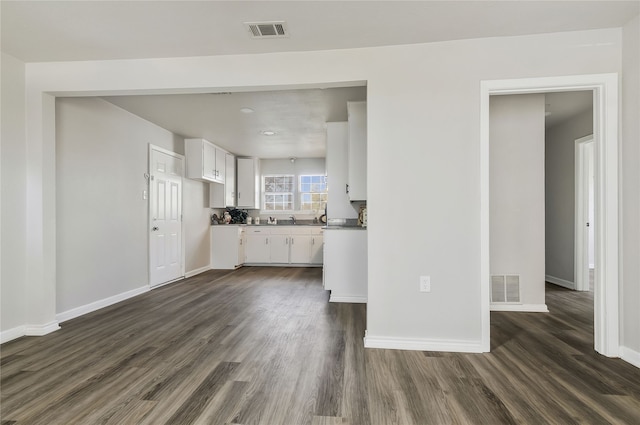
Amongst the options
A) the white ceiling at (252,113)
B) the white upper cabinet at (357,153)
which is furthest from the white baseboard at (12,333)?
the white upper cabinet at (357,153)

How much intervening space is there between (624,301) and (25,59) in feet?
16.7

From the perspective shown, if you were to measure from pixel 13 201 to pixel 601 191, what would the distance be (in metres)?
4.69

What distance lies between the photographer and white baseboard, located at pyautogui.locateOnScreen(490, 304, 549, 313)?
3.50 meters

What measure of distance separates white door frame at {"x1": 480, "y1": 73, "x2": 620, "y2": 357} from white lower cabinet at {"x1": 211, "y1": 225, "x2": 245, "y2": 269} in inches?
195

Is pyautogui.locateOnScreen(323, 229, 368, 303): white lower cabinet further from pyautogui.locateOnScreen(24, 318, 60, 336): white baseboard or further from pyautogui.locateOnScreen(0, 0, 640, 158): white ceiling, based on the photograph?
pyautogui.locateOnScreen(24, 318, 60, 336): white baseboard

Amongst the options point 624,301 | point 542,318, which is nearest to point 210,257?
point 542,318

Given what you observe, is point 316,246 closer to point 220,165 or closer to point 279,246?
point 279,246

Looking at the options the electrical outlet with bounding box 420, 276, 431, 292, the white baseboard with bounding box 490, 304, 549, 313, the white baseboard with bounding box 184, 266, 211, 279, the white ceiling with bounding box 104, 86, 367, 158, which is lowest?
the white baseboard with bounding box 184, 266, 211, 279

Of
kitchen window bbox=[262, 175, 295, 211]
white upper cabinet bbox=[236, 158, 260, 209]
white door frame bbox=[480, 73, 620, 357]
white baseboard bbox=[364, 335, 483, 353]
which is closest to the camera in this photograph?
white door frame bbox=[480, 73, 620, 357]

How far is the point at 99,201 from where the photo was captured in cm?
372

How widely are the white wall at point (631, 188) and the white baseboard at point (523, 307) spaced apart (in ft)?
3.99

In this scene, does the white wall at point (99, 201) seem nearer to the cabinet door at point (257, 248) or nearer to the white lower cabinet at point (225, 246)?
the white lower cabinet at point (225, 246)

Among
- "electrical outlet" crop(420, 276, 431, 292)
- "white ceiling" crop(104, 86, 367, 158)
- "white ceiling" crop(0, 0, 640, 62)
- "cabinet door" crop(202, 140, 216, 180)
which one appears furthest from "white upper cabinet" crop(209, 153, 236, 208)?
"electrical outlet" crop(420, 276, 431, 292)

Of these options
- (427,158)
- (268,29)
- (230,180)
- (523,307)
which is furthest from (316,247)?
(268,29)
